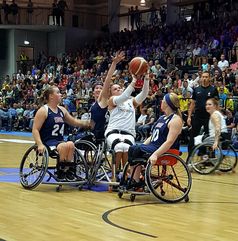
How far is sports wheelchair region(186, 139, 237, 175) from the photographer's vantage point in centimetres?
786

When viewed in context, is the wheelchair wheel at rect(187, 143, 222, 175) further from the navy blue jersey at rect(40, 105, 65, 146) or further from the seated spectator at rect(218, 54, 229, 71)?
→ the seated spectator at rect(218, 54, 229, 71)

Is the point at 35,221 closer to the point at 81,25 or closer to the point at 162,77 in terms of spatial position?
the point at 162,77

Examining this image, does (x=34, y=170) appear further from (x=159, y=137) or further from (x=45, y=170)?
(x=159, y=137)

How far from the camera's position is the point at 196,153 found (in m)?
8.02

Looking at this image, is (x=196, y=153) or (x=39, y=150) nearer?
(x=39, y=150)

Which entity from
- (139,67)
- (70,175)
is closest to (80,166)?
(70,175)

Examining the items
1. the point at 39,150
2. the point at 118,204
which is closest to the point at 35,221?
the point at 118,204

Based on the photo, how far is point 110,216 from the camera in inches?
184

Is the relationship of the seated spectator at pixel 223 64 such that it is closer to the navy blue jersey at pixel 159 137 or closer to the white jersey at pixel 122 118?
the white jersey at pixel 122 118

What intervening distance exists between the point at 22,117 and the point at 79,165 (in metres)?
13.5

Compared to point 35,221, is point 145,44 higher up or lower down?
higher up


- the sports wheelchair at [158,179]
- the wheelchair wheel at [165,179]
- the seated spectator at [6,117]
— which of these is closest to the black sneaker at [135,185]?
the sports wheelchair at [158,179]

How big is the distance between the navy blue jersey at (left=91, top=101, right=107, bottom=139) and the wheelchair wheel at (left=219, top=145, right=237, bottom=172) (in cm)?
245

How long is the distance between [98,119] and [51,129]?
57 centimetres
